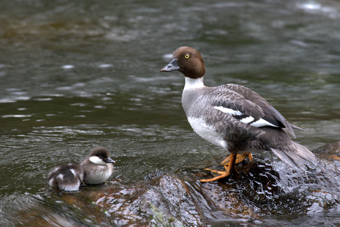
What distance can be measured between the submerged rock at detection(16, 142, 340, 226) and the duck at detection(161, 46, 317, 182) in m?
0.21

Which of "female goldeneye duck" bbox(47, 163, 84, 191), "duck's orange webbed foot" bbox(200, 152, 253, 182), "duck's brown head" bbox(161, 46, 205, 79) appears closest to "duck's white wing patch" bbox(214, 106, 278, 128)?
"duck's orange webbed foot" bbox(200, 152, 253, 182)

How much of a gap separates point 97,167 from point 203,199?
1026mm

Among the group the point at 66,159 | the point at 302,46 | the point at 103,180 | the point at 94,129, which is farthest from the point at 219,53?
the point at 103,180

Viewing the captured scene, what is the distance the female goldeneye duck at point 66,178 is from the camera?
363 centimetres

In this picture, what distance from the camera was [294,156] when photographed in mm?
3674

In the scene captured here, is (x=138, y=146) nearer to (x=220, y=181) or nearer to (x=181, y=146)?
(x=181, y=146)

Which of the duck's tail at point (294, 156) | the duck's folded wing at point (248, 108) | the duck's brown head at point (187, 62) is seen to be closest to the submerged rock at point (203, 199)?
the duck's tail at point (294, 156)

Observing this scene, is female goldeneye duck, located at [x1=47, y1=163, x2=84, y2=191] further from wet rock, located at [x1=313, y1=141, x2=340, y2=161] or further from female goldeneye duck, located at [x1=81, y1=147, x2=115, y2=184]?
wet rock, located at [x1=313, y1=141, x2=340, y2=161]

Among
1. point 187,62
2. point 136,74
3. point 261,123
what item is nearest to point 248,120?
point 261,123

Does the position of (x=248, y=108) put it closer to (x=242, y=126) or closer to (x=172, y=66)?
(x=242, y=126)

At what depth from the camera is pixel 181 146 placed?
18.0 feet

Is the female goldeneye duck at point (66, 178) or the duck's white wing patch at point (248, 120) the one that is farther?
the duck's white wing patch at point (248, 120)

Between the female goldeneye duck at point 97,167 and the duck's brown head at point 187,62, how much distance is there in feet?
4.05

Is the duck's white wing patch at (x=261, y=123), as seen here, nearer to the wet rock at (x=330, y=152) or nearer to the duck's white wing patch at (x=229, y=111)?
the duck's white wing patch at (x=229, y=111)
